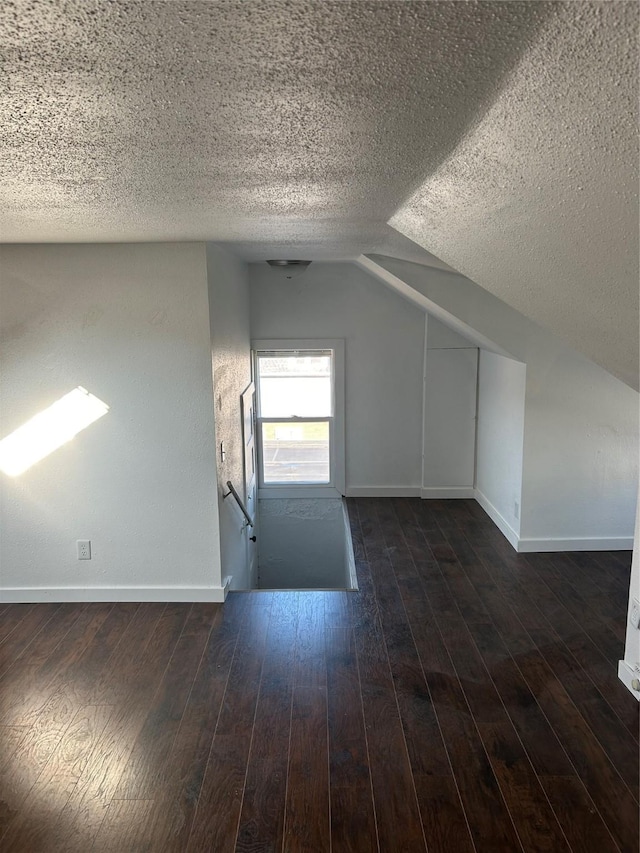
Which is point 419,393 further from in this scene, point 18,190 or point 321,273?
point 18,190

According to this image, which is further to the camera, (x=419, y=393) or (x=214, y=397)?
(x=419, y=393)

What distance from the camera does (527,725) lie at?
287 centimetres

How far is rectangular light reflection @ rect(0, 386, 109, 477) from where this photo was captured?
3.99 metres

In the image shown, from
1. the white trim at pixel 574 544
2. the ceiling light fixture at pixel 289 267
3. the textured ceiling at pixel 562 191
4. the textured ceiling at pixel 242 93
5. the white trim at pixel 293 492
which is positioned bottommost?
the white trim at pixel 574 544

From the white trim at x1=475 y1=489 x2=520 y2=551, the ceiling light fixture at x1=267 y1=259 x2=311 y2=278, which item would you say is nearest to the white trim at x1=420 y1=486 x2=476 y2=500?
the white trim at x1=475 y1=489 x2=520 y2=551

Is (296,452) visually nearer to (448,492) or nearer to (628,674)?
(448,492)

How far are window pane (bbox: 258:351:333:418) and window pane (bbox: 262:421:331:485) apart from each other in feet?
0.47

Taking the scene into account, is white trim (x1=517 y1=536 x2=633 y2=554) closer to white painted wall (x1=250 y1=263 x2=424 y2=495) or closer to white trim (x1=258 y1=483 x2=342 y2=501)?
white painted wall (x1=250 y1=263 x2=424 y2=495)

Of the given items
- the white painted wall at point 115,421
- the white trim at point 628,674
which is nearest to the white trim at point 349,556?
the white painted wall at point 115,421

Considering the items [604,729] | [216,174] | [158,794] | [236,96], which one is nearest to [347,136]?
[236,96]

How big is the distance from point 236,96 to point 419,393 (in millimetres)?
5425

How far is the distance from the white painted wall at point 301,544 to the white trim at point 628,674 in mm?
3094

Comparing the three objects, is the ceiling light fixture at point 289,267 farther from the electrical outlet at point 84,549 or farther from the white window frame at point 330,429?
the electrical outlet at point 84,549

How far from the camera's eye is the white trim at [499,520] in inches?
201
